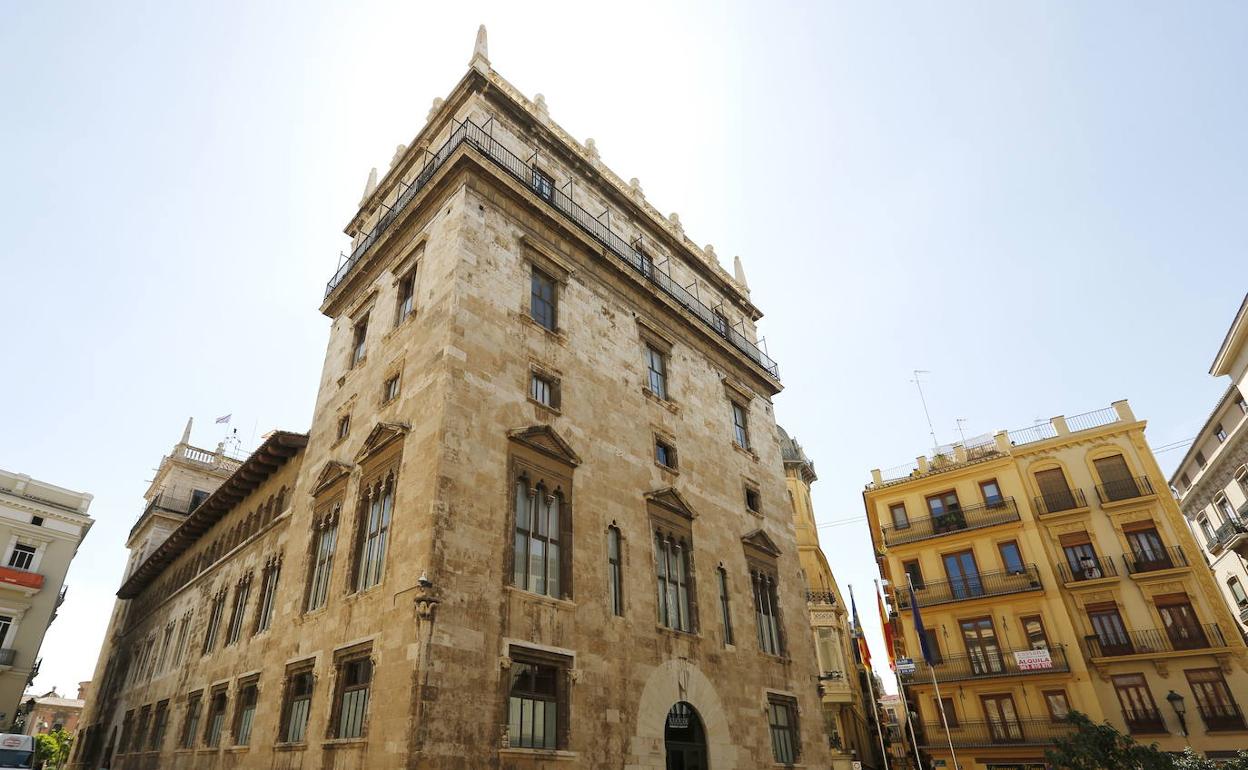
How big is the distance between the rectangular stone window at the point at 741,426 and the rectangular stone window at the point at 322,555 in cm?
1377

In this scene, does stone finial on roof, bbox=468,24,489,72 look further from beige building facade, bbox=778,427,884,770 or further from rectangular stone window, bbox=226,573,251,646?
beige building facade, bbox=778,427,884,770

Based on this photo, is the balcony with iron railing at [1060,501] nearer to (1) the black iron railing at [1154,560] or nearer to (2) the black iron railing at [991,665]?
(1) the black iron railing at [1154,560]

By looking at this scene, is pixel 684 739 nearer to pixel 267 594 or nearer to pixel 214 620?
pixel 267 594

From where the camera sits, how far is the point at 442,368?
1460 cm

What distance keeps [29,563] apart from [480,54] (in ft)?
125

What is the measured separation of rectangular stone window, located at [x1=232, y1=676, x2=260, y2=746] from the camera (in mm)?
16750

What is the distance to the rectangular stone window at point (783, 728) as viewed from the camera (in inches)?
745

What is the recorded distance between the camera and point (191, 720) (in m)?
20.7

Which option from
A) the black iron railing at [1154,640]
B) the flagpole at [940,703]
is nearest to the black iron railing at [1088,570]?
the black iron railing at [1154,640]

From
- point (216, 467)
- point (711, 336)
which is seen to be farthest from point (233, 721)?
point (216, 467)

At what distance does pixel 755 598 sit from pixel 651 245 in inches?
518

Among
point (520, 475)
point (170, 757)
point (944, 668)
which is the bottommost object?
point (170, 757)

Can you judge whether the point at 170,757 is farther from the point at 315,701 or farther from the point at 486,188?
the point at 486,188

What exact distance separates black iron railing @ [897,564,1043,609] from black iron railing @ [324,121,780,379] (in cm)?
1517
